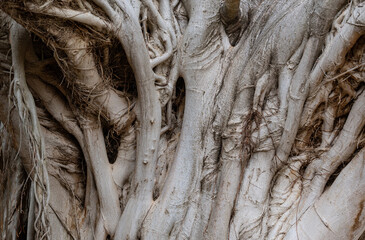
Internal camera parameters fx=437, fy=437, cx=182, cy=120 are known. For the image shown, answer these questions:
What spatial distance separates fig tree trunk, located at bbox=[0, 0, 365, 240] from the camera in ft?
6.44

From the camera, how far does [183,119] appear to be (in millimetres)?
2334

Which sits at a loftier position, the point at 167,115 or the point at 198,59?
the point at 198,59

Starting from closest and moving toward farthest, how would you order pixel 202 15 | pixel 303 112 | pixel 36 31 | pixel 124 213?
pixel 36 31
pixel 303 112
pixel 124 213
pixel 202 15

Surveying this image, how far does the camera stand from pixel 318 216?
6.36 ft

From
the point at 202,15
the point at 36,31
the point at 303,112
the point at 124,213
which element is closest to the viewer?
the point at 36,31

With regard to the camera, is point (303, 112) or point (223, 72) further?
point (223, 72)

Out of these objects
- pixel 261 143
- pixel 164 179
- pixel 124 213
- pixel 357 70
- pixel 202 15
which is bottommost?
pixel 124 213

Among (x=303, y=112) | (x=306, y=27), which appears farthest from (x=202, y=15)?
(x=303, y=112)

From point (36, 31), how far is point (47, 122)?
64 centimetres

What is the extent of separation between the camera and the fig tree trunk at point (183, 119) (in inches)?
77.3

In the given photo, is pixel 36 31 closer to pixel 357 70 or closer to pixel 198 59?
pixel 198 59

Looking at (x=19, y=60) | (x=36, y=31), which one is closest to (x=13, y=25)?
(x=19, y=60)

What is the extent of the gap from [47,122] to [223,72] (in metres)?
1.00

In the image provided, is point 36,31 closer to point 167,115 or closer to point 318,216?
point 167,115
